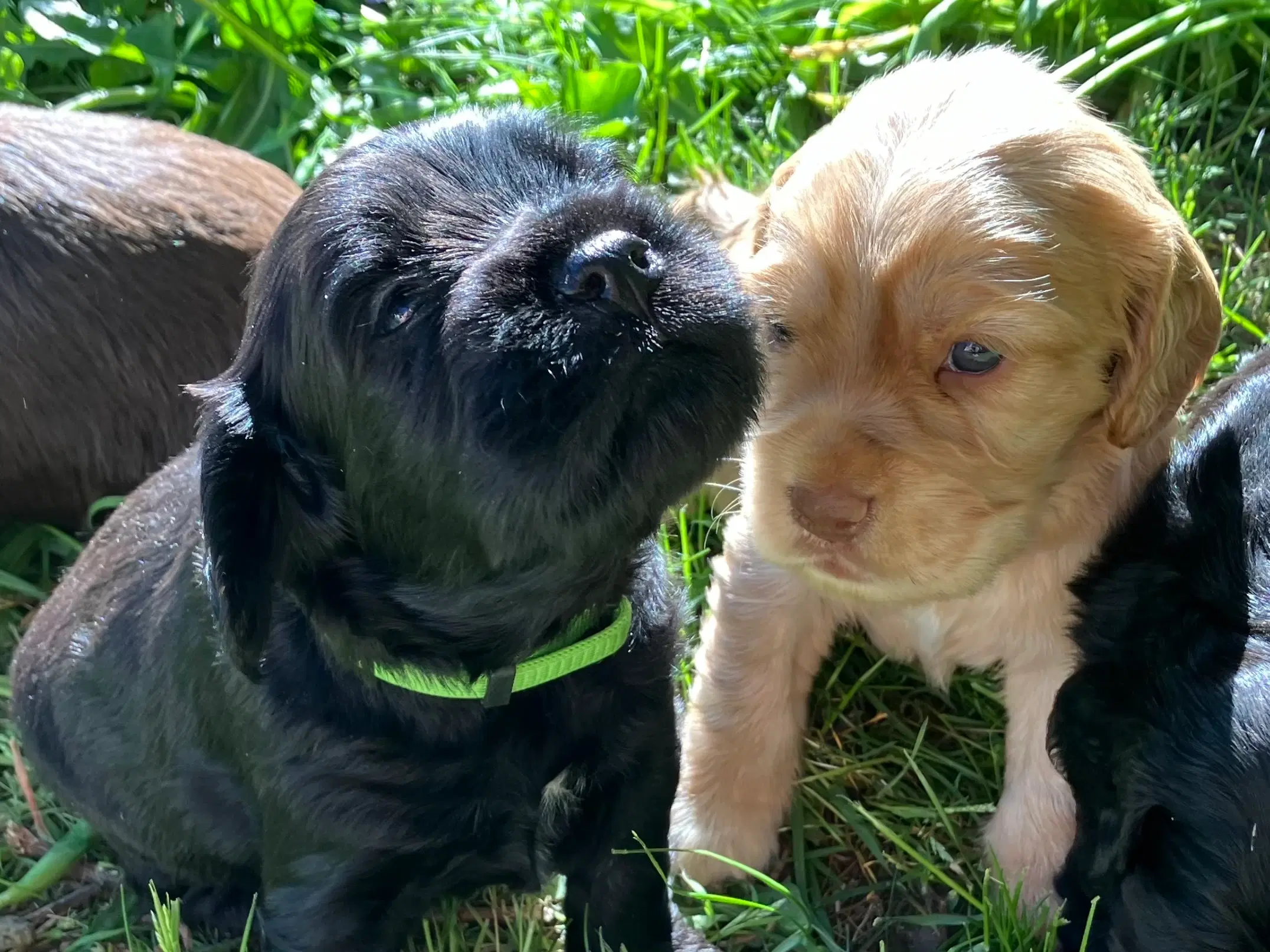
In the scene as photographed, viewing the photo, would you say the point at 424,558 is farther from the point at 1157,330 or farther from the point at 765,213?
the point at 1157,330

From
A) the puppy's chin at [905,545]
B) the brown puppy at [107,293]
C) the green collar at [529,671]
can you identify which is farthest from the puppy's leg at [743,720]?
the brown puppy at [107,293]

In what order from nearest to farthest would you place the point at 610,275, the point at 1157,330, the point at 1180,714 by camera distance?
the point at 610,275 → the point at 1180,714 → the point at 1157,330

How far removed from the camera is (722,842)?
2.33 meters

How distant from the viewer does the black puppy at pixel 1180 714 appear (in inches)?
56.3

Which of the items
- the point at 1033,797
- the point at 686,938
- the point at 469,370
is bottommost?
the point at 686,938

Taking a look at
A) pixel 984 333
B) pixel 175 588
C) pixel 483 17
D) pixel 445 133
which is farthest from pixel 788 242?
pixel 483 17

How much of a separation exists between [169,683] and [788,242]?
1.22m

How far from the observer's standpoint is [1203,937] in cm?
143

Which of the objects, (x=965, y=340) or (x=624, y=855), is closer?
(x=965, y=340)

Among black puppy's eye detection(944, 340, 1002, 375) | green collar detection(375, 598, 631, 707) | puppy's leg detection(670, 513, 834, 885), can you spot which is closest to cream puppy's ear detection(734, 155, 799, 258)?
black puppy's eye detection(944, 340, 1002, 375)

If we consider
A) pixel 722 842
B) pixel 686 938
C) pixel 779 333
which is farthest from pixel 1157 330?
pixel 686 938

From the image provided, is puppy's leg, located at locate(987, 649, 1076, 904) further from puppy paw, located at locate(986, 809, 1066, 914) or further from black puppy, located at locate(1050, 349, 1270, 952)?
black puppy, located at locate(1050, 349, 1270, 952)

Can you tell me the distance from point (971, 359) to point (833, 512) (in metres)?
0.32

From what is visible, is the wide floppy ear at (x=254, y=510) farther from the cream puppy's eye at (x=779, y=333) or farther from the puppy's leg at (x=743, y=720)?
the puppy's leg at (x=743, y=720)
